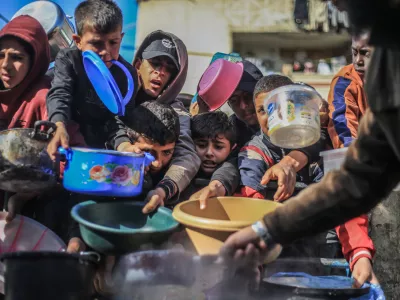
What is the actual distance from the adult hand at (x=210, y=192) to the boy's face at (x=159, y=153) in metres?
0.30

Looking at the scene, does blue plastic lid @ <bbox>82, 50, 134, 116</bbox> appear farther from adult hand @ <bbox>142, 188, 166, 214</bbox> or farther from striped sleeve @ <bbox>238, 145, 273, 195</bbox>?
striped sleeve @ <bbox>238, 145, 273, 195</bbox>

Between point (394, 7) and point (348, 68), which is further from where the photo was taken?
point (348, 68)

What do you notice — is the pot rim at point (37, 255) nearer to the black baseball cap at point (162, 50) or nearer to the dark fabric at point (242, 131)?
the dark fabric at point (242, 131)

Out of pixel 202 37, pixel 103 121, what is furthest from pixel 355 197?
pixel 202 37

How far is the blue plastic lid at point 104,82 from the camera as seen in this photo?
10.2 feet

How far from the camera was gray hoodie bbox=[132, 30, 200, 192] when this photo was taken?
341 cm

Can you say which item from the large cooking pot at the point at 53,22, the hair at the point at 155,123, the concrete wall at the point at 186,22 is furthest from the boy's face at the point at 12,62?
the concrete wall at the point at 186,22

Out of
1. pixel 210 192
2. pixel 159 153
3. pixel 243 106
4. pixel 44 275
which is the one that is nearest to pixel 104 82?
pixel 159 153

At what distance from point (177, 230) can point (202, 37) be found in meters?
9.90

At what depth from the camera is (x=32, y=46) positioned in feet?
12.6

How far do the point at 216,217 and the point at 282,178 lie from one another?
45cm

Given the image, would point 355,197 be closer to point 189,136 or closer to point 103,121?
point 189,136

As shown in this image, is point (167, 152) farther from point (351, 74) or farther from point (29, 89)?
point (351, 74)

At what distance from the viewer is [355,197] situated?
2273mm
